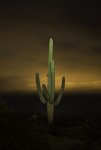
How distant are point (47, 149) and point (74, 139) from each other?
571 cm

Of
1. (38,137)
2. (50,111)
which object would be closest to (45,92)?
(50,111)

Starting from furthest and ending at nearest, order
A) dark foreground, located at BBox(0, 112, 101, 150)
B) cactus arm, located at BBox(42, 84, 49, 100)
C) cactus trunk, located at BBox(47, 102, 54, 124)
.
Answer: cactus trunk, located at BBox(47, 102, 54, 124), cactus arm, located at BBox(42, 84, 49, 100), dark foreground, located at BBox(0, 112, 101, 150)

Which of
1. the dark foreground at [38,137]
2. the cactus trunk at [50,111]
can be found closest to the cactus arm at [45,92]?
the cactus trunk at [50,111]

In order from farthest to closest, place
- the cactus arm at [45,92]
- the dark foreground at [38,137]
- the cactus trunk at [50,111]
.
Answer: the cactus trunk at [50,111] < the cactus arm at [45,92] < the dark foreground at [38,137]

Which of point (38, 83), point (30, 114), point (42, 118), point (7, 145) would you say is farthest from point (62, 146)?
point (30, 114)

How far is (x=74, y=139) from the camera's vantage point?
65.9ft

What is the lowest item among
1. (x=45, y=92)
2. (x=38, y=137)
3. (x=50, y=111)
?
(x=38, y=137)

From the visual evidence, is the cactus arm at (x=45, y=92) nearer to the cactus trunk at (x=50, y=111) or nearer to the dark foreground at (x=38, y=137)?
the cactus trunk at (x=50, y=111)

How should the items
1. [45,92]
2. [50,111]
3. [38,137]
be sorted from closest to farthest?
1. [38,137]
2. [45,92]
3. [50,111]

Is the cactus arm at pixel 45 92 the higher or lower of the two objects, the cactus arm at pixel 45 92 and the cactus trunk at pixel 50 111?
the higher

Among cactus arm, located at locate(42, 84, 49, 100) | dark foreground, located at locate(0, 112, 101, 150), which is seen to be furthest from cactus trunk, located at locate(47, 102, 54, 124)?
dark foreground, located at locate(0, 112, 101, 150)

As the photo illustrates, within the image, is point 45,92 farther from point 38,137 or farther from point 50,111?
point 38,137

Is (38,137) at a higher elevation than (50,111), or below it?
below

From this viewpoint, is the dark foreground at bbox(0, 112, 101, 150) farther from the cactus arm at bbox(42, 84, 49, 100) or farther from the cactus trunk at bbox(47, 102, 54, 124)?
the cactus arm at bbox(42, 84, 49, 100)
